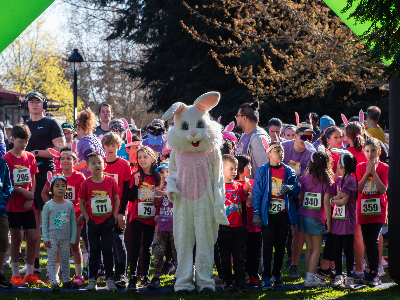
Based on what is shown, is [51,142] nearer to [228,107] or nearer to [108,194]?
[108,194]

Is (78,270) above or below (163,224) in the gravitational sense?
below

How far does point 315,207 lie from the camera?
5.38 meters

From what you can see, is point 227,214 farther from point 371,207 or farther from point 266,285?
point 371,207

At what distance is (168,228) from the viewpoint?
5336 mm

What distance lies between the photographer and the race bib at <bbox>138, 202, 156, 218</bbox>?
5272mm

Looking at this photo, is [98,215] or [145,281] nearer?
[98,215]

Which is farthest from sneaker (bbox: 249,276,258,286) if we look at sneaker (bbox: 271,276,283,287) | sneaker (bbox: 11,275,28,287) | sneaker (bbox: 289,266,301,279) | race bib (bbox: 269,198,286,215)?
sneaker (bbox: 11,275,28,287)

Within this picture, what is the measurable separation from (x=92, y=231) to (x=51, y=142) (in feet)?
5.37

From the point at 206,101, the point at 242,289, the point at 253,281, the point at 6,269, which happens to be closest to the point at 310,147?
the point at 206,101

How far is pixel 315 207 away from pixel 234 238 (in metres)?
1.03

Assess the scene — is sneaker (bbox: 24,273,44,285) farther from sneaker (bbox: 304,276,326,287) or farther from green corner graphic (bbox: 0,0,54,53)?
sneaker (bbox: 304,276,326,287)

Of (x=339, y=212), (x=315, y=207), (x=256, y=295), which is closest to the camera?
(x=256, y=295)

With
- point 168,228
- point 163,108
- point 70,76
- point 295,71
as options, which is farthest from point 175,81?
point 70,76

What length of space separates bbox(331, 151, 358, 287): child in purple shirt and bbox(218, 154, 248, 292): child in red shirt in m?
1.04
